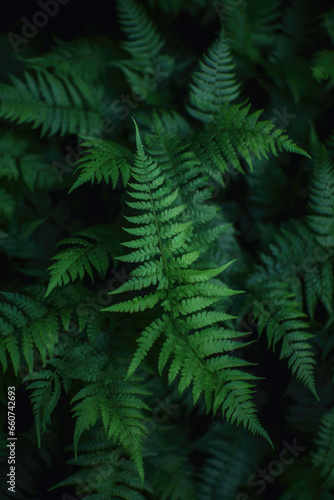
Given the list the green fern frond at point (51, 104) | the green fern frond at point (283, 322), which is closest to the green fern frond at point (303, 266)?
the green fern frond at point (283, 322)

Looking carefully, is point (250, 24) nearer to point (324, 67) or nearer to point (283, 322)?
point (324, 67)

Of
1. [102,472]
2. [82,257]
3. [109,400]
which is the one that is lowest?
[102,472]

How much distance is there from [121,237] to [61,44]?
163cm

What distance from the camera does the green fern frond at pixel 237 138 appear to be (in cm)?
207

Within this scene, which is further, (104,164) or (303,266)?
(303,266)

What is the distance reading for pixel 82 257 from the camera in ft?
6.87

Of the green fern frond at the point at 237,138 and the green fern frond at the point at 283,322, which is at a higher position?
the green fern frond at the point at 237,138

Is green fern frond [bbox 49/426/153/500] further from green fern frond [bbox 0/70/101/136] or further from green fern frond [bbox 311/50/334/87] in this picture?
green fern frond [bbox 311/50/334/87]

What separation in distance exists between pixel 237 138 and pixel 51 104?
4.36 feet

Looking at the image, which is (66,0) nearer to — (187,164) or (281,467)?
(187,164)

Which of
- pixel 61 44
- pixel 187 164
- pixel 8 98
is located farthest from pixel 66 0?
pixel 187 164

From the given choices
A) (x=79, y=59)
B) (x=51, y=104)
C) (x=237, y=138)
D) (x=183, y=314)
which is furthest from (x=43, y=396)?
(x=79, y=59)

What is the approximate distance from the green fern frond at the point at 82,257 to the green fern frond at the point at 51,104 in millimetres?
839

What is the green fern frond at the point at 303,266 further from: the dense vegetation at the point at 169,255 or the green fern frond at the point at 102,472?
the green fern frond at the point at 102,472
